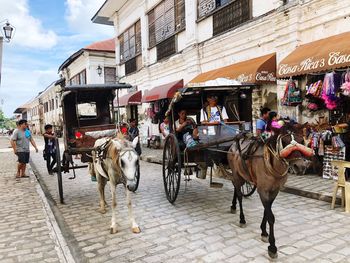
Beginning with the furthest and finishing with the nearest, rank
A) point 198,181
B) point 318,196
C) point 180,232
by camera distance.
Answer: point 198,181
point 318,196
point 180,232

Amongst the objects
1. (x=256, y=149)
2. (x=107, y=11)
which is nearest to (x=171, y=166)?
(x=256, y=149)

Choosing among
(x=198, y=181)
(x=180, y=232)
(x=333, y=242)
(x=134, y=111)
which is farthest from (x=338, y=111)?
(x=134, y=111)

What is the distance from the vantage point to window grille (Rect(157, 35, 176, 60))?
15.3m

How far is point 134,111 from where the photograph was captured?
20906 millimetres

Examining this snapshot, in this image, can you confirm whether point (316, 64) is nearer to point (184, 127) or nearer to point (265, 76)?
point (265, 76)

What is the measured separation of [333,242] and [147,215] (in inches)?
118

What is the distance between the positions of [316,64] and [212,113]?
278cm

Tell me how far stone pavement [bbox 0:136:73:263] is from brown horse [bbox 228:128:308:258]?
260 cm

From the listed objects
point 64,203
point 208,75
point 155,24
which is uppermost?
point 155,24

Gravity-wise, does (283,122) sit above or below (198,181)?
above

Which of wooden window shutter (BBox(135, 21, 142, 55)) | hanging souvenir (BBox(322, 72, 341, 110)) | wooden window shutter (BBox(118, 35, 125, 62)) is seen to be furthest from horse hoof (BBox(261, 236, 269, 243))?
wooden window shutter (BBox(118, 35, 125, 62))

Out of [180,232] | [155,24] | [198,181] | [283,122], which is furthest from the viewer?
[155,24]

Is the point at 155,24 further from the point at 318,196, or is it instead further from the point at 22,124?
the point at 318,196

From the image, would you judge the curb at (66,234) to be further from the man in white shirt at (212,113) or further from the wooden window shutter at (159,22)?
the wooden window shutter at (159,22)
